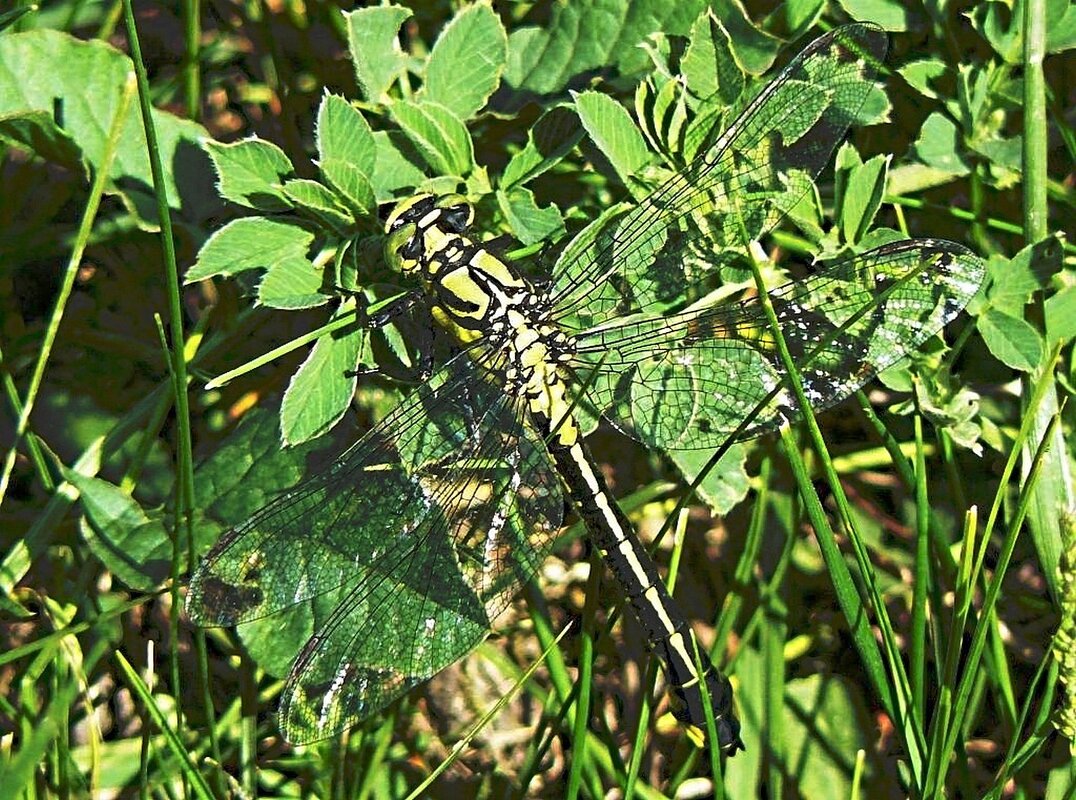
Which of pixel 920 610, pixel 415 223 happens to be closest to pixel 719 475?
pixel 920 610

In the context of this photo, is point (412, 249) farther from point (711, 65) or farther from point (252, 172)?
point (711, 65)

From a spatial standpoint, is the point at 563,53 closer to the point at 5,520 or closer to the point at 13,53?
the point at 13,53

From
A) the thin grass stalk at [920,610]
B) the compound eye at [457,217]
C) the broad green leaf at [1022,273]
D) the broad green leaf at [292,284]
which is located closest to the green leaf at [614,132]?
the compound eye at [457,217]

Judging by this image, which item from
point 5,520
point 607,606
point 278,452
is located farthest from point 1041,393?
point 5,520

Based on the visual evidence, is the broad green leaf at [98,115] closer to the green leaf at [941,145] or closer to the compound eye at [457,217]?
the compound eye at [457,217]

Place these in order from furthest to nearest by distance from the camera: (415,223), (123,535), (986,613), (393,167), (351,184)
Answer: (123,535)
(393,167)
(415,223)
(351,184)
(986,613)

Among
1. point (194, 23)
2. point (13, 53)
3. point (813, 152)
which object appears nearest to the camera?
point (813, 152)
